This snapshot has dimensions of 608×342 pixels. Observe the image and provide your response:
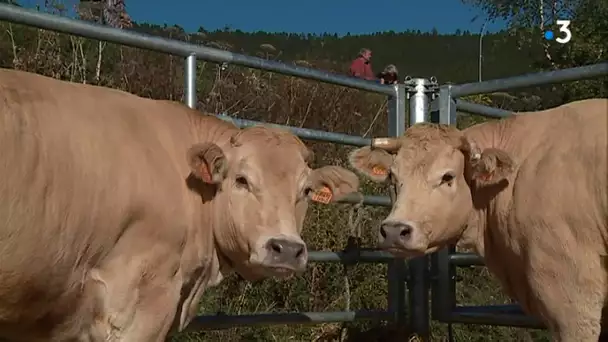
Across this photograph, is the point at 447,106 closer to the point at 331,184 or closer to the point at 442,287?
the point at 442,287

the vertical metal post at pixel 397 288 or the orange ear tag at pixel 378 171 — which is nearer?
the orange ear tag at pixel 378 171

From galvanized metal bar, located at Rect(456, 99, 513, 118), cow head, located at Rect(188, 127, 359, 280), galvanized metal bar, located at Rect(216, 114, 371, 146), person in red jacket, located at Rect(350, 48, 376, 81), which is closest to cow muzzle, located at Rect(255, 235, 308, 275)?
cow head, located at Rect(188, 127, 359, 280)

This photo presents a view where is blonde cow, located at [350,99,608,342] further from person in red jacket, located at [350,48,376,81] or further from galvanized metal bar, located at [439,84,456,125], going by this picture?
person in red jacket, located at [350,48,376,81]

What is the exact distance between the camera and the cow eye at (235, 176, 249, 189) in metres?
4.91

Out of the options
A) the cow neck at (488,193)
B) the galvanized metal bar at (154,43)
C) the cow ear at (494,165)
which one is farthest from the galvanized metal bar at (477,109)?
the cow ear at (494,165)

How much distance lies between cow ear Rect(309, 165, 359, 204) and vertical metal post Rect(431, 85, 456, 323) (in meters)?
1.24

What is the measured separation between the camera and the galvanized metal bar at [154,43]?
4625 millimetres

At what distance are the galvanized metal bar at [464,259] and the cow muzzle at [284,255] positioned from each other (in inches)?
76.0

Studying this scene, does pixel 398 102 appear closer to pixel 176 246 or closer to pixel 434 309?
pixel 434 309

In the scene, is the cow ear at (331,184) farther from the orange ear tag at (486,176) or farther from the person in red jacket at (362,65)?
the person in red jacket at (362,65)

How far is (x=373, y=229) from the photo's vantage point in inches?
312

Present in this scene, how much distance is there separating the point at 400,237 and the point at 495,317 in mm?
1333

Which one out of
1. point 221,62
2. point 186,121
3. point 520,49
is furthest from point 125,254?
point 520,49

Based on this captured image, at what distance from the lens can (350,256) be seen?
623 centimetres
